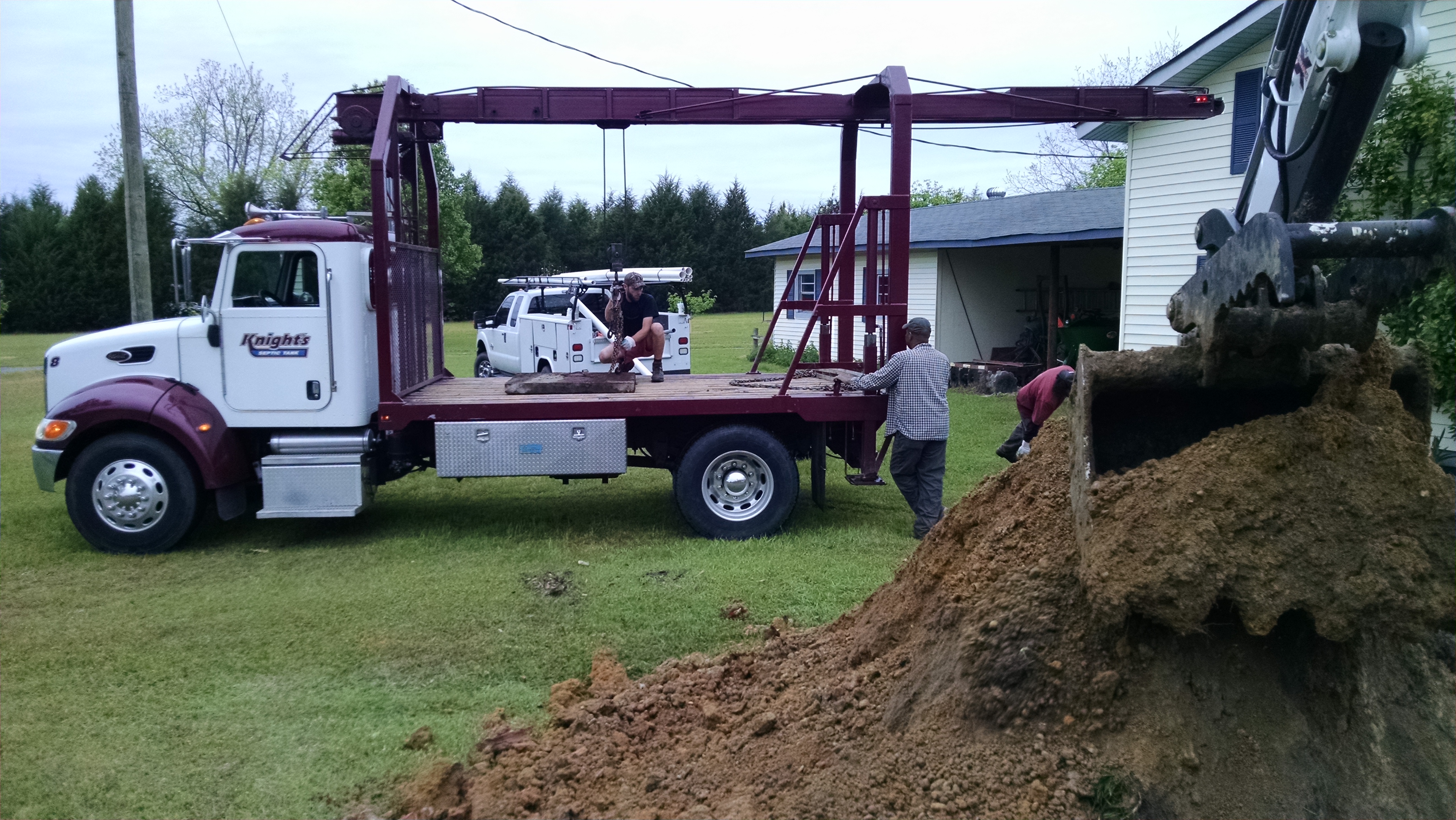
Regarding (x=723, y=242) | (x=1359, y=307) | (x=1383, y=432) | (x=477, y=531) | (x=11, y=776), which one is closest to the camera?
(x=1359, y=307)

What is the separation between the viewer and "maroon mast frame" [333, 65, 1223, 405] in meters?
8.73

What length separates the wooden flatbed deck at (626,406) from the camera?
28.7 feet

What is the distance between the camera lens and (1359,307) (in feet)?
11.8

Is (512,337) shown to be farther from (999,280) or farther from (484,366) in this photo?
(999,280)

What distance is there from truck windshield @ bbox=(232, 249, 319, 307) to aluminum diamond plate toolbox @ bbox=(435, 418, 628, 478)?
159 centimetres

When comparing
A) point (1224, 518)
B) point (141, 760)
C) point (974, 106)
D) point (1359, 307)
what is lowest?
point (141, 760)

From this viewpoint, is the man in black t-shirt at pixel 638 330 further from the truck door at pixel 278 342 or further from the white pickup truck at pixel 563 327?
the white pickup truck at pixel 563 327

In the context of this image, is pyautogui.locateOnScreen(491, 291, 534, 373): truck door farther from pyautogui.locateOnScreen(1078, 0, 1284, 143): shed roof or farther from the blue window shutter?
the blue window shutter

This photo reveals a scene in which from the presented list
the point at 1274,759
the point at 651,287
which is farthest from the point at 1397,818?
the point at 651,287

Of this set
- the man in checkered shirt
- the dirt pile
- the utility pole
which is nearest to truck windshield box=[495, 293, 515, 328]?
the utility pole

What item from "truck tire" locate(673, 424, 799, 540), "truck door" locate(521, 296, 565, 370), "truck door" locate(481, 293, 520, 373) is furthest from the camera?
"truck door" locate(481, 293, 520, 373)

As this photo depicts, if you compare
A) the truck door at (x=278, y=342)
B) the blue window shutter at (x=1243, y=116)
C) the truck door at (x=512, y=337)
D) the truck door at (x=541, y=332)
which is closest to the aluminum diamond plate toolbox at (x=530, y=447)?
the truck door at (x=278, y=342)

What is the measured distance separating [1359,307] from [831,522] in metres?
6.41

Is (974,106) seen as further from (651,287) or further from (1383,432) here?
(651,287)
